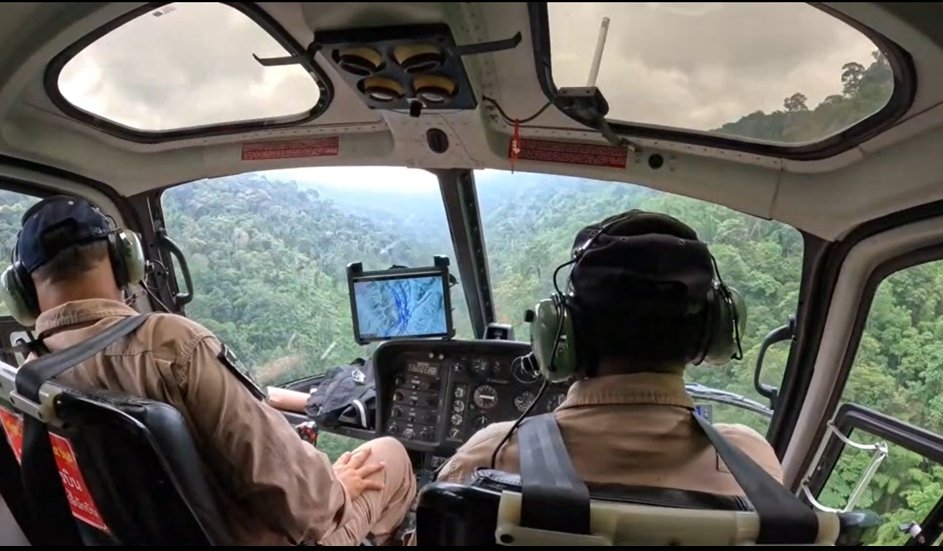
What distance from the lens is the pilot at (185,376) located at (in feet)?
5.38

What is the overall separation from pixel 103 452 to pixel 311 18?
3.35 feet

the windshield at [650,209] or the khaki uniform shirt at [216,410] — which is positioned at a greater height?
the windshield at [650,209]

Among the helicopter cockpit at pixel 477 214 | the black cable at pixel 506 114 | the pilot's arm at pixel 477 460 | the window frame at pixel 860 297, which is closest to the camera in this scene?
the pilot's arm at pixel 477 460

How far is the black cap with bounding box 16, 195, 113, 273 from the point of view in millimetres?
→ 1769

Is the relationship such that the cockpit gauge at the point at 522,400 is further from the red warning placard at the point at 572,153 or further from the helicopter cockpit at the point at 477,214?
the red warning placard at the point at 572,153

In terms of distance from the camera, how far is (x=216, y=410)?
5.39 feet

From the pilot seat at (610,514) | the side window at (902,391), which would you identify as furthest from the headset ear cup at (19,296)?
the side window at (902,391)

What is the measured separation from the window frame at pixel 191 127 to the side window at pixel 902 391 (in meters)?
1.91

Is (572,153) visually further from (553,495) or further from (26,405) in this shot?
(26,405)

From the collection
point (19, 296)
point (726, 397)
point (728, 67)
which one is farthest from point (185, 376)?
point (726, 397)

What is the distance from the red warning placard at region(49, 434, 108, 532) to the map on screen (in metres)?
1.39

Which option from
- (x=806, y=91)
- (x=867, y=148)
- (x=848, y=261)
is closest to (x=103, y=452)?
(x=806, y=91)

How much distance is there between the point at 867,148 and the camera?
6.21 feet

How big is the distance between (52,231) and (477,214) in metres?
1.60
